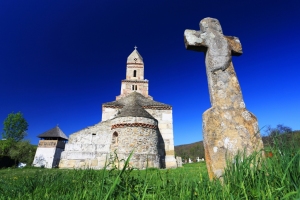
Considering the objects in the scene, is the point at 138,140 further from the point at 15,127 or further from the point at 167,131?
the point at 15,127

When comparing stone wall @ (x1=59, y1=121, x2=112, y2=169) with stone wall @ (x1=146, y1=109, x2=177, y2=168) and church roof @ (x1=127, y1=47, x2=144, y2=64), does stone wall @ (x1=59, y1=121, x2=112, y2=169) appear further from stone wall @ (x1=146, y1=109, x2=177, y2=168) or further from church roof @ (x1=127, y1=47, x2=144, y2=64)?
church roof @ (x1=127, y1=47, x2=144, y2=64)

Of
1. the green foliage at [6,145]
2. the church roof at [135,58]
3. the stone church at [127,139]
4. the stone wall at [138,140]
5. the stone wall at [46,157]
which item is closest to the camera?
the stone wall at [138,140]

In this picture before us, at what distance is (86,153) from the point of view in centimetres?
1706

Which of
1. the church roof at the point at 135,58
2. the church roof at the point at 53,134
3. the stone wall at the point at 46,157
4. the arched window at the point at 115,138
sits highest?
the church roof at the point at 135,58

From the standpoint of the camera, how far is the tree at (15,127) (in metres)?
31.7

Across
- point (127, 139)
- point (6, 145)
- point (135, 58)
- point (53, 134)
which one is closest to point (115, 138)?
point (127, 139)

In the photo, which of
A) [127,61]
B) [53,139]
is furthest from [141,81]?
[53,139]

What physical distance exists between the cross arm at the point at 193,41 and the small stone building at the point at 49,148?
2519 centimetres

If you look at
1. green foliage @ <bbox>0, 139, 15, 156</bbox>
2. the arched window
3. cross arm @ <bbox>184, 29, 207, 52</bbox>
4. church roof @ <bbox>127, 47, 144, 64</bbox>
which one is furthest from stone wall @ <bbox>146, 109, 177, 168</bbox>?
green foliage @ <bbox>0, 139, 15, 156</bbox>

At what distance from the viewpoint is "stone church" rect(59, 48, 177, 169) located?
1433 cm

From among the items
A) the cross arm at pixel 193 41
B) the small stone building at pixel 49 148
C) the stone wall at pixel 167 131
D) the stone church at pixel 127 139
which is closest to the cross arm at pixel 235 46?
the cross arm at pixel 193 41

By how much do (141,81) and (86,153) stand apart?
1287 centimetres

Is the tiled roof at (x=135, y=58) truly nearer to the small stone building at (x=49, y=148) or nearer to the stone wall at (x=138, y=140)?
the stone wall at (x=138, y=140)

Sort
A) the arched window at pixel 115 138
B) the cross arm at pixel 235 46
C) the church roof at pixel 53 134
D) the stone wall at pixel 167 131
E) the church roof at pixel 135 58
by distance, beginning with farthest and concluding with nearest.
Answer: the church roof at pixel 135 58
the church roof at pixel 53 134
the stone wall at pixel 167 131
the arched window at pixel 115 138
the cross arm at pixel 235 46
